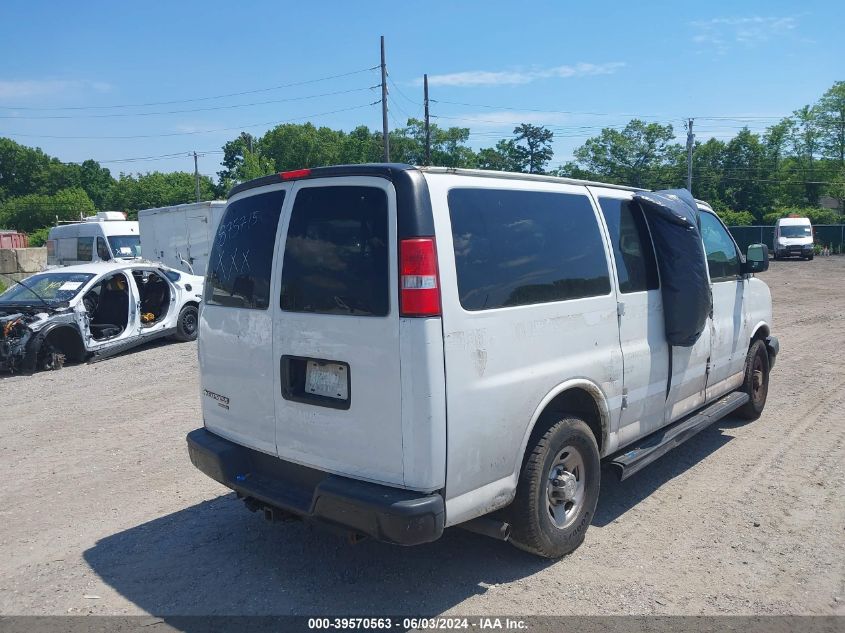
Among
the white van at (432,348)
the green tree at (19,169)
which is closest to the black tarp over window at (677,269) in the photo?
the white van at (432,348)

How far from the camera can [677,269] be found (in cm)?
501

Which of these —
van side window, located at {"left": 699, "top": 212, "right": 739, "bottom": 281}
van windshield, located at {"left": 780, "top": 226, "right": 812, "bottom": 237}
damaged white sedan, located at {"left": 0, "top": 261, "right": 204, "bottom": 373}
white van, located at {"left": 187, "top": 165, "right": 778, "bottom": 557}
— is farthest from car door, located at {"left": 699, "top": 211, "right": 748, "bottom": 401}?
van windshield, located at {"left": 780, "top": 226, "right": 812, "bottom": 237}

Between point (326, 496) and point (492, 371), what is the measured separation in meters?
1.05

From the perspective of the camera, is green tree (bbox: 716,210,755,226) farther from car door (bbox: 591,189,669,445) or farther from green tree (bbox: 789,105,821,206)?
car door (bbox: 591,189,669,445)

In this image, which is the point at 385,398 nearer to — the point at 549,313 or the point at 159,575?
the point at 549,313

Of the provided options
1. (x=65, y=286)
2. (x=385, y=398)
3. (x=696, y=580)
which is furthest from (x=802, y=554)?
(x=65, y=286)

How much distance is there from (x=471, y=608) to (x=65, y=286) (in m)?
9.72

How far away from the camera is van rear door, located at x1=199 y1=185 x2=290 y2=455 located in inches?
153

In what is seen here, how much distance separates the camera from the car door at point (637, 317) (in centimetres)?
460

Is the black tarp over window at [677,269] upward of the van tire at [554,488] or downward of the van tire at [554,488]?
upward

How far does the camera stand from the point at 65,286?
1092cm

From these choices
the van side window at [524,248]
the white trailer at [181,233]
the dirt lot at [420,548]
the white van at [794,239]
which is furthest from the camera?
the white van at [794,239]

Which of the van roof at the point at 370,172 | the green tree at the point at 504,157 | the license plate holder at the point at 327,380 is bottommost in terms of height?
the license plate holder at the point at 327,380

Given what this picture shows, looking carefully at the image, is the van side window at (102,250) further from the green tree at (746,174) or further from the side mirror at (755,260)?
the green tree at (746,174)
